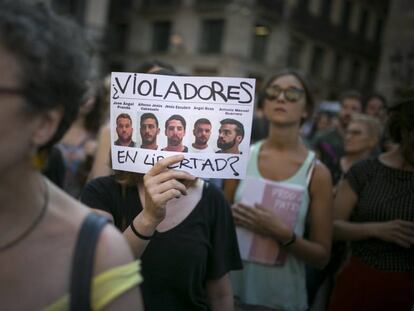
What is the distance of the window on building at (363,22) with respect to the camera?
31766 mm

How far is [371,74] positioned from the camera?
112 ft

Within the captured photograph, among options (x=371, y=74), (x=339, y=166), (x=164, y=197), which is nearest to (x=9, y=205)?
(x=164, y=197)

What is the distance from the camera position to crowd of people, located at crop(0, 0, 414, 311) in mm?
1041

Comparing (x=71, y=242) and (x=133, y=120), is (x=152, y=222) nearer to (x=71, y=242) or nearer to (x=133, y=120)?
(x=133, y=120)

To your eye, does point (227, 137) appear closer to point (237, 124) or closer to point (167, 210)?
point (237, 124)

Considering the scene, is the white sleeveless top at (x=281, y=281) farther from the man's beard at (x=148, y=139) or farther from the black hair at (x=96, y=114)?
the black hair at (x=96, y=114)

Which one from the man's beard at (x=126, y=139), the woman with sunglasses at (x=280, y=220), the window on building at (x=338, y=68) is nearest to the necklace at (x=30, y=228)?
the man's beard at (x=126, y=139)

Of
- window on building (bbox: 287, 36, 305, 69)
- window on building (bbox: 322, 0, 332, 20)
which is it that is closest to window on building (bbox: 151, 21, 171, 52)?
window on building (bbox: 287, 36, 305, 69)

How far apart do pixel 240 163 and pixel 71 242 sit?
85cm

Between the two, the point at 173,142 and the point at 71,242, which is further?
the point at 173,142

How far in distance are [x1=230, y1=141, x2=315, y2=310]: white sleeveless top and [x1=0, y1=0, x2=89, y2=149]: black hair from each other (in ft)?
5.58

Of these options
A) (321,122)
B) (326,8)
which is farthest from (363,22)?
(321,122)

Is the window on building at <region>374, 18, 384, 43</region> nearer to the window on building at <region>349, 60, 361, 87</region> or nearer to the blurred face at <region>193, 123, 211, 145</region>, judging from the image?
the window on building at <region>349, 60, 361, 87</region>

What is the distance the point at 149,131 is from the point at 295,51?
26.0m
